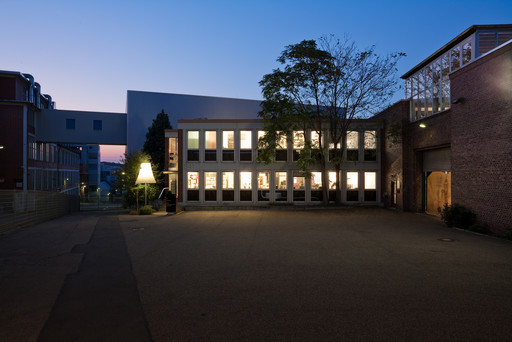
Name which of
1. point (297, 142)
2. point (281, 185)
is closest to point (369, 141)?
point (297, 142)

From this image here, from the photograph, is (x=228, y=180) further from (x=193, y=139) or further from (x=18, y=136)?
(x=18, y=136)

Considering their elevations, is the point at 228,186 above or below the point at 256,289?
above

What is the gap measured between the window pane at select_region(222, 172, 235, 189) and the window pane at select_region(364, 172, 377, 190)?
373 inches

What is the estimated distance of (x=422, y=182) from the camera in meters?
19.8

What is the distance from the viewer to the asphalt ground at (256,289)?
13.8ft

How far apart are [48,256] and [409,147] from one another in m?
19.0

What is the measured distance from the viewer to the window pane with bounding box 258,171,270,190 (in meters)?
24.9

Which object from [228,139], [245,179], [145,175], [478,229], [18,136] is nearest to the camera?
[478,229]

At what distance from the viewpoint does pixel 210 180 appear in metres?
25.0

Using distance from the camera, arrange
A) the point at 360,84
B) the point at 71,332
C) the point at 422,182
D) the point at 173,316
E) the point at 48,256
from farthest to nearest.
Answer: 1. the point at 360,84
2. the point at 422,182
3. the point at 48,256
4. the point at 173,316
5. the point at 71,332

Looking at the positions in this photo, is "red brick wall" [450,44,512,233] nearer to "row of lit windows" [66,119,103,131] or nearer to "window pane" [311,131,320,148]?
"window pane" [311,131,320,148]

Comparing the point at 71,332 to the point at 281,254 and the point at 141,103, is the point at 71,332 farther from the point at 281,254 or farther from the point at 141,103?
the point at 141,103

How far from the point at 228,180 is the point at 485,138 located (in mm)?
16123

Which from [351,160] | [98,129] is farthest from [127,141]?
[351,160]
